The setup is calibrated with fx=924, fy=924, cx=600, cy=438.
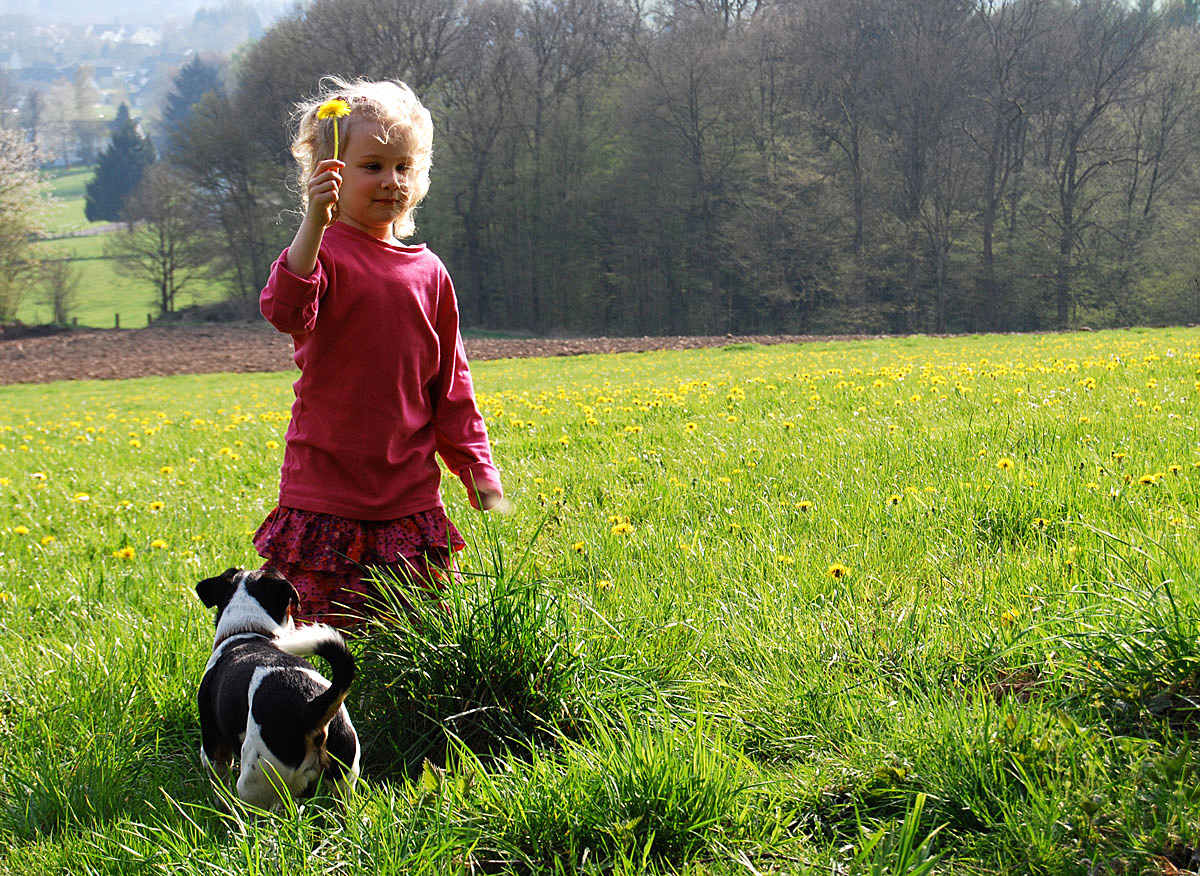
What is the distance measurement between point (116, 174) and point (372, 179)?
111 meters

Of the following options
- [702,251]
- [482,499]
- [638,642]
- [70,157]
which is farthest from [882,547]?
[70,157]

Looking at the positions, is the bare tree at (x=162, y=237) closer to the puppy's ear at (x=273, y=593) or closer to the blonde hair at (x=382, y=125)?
the blonde hair at (x=382, y=125)

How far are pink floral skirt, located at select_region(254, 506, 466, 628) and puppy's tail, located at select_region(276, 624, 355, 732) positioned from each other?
61 centimetres

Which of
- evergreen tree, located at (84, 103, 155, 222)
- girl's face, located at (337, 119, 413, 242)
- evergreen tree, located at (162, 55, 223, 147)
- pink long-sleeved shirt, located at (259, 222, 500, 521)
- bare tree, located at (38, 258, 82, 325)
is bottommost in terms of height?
pink long-sleeved shirt, located at (259, 222, 500, 521)

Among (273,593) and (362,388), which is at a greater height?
(362,388)

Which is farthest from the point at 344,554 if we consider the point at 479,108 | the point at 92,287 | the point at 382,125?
the point at 92,287

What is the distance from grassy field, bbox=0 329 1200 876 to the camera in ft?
6.30

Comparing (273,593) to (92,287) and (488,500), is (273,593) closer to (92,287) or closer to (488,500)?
(488,500)

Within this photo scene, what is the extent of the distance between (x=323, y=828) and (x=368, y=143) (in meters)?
1.98

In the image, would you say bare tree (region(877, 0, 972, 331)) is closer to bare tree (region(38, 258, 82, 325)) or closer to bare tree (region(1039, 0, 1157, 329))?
bare tree (region(1039, 0, 1157, 329))

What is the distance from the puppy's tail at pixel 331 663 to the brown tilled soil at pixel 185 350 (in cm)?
2407

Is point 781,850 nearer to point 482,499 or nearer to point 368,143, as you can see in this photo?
point 482,499

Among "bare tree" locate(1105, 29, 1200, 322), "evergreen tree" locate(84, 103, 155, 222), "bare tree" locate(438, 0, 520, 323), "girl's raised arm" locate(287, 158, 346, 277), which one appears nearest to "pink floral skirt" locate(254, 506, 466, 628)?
"girl's raised arm" locate(287, 158, 346, 277)

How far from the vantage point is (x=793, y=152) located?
41031 millimetres
